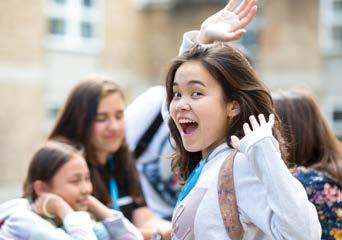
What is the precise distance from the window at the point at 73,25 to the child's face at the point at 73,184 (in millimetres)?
14442

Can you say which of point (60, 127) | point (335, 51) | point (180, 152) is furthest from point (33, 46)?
point (180, 152)

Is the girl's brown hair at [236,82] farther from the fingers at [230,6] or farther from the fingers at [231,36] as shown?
the fingers at [230,6]

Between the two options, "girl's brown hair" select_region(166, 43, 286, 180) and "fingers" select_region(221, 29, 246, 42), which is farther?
"fingers" select_region(221, 29, 246, 42)

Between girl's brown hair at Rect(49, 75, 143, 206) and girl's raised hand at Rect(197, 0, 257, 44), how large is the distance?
1197 millimetres

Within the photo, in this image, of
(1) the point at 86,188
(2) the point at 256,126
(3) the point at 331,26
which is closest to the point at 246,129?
(2) the point at 256,126

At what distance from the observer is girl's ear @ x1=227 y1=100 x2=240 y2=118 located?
2.22 metres

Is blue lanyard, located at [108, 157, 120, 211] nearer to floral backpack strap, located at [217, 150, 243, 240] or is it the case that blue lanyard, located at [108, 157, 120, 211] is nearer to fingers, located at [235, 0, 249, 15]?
fingers, located at [235, 0, 249, 15]

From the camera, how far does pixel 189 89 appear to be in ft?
7.30

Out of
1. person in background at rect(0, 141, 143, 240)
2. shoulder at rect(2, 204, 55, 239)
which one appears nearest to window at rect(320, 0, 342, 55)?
person in background at rect(0, 141, 143, 240)

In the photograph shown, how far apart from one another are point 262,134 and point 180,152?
21.4 inches

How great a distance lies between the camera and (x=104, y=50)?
718 inches

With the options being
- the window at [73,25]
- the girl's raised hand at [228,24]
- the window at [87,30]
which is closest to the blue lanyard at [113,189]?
the girl's raised hand at [228,24]

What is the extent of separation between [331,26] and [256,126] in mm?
15876

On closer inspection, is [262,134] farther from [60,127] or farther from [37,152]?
[60,127]
